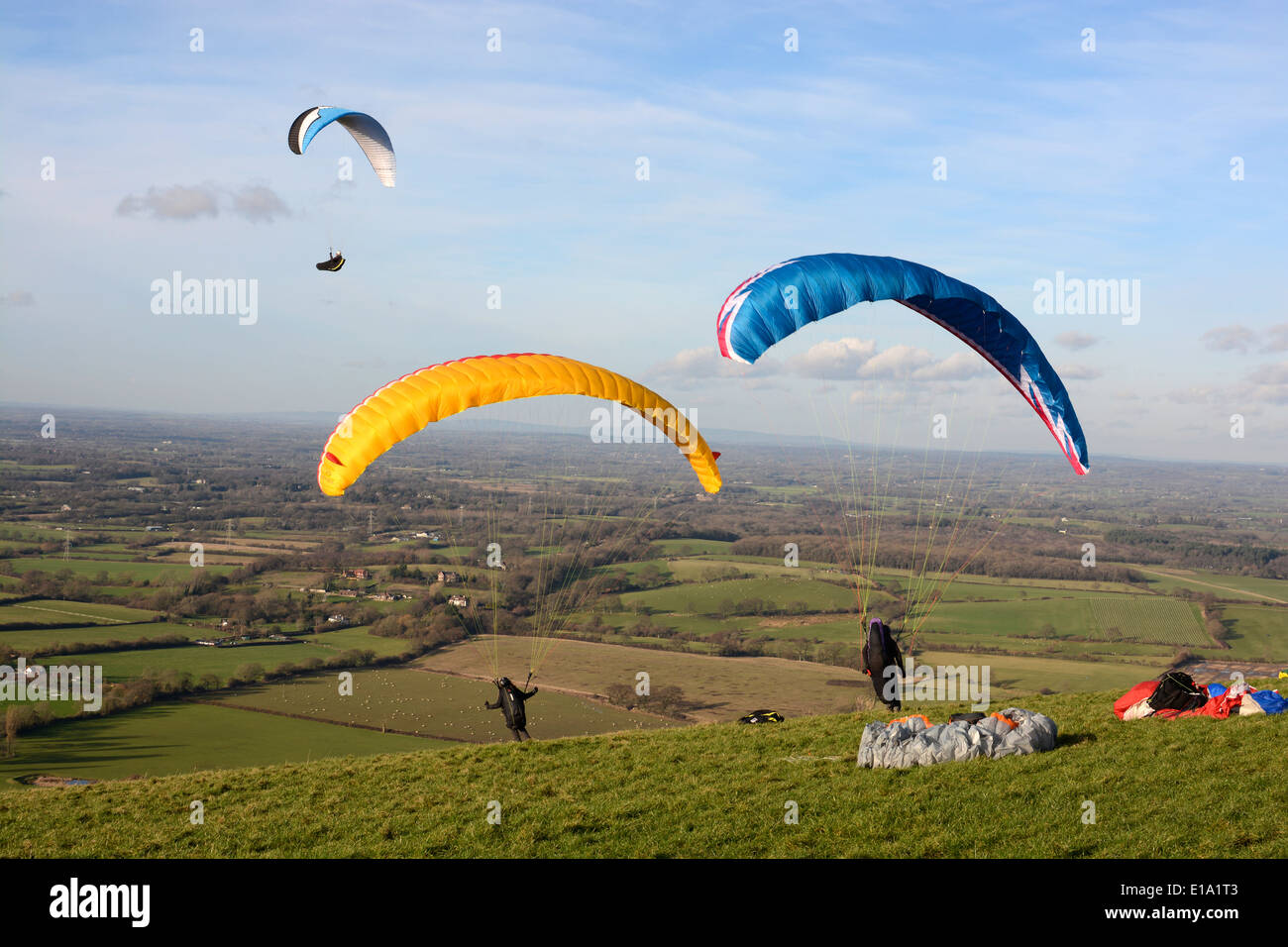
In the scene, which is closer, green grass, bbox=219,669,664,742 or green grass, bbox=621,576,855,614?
green grass, bbox=219,669,664,742

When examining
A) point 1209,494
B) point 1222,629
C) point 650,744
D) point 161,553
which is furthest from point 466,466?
point 1209,494

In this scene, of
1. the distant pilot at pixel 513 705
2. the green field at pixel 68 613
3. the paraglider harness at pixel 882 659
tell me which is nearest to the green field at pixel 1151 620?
the paraglider harness at pixel 882 659

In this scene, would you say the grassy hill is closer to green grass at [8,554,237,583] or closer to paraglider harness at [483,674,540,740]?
paraglider harness at [483,674,540,740]

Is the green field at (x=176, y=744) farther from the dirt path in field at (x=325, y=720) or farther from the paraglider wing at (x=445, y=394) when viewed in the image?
the paraglider wing at (x=445, y=394)

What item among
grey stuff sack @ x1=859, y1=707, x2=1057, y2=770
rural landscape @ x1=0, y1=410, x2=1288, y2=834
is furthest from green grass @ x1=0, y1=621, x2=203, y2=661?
grey stuff sack @ x1=859, y1=707, x2=1057, y2=770

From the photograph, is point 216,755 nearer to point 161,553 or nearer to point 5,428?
point 161,553
